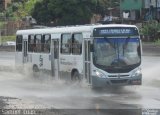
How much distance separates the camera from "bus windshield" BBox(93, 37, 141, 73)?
21422 mm

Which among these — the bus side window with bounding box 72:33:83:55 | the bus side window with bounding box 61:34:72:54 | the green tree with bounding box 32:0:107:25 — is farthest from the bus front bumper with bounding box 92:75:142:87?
the green tree with bounding box 32:0:107:25

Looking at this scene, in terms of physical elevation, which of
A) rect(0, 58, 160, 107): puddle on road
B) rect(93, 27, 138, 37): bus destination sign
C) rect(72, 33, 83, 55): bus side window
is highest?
rect(93, 27, 138, 37): bus destination sign

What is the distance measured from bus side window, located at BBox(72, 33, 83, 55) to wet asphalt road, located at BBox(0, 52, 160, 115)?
4.89 ft

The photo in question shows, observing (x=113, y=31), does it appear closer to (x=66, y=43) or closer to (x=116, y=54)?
(x=116, y=54)

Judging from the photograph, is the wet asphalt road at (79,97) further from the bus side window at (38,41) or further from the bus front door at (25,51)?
the bus front door at (25,51)

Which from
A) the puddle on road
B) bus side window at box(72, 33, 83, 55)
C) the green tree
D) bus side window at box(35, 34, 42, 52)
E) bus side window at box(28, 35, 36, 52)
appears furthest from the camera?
the green tree

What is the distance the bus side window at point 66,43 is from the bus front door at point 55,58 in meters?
A: 0.72

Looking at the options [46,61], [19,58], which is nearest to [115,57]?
[46,61]

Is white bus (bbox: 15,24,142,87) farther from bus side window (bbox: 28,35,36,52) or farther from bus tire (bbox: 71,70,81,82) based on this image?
bus side window (bbox: 28,35,36,52)

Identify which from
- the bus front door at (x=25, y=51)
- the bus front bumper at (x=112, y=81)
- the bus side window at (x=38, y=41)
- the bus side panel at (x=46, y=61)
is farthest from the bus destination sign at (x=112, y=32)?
the bus front door at (x=25, y=51)

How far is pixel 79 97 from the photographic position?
1964 cm

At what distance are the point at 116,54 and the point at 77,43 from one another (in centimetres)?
251

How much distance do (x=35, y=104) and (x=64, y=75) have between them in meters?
8.15

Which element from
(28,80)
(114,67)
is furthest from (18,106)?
(28,80)
